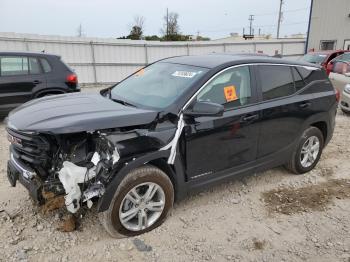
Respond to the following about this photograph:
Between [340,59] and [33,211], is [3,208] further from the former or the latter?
[340,59]

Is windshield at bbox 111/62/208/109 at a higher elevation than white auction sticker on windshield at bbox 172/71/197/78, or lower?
lower

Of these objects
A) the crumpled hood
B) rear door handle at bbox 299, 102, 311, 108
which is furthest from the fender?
rear door handle at bbox 299, 102, 311, 108

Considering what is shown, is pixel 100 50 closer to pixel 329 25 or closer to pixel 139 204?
pixel 139 204

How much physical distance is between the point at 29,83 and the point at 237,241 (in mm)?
5884

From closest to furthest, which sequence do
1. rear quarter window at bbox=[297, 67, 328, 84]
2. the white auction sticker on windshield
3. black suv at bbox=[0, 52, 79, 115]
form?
the white auction sticker on windshield < rear quarter window at bbox=[297, 67, 328, 84] < black suv at bbox=[0, 52, 79, 115]

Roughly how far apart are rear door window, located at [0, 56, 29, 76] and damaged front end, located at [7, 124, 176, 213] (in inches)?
180

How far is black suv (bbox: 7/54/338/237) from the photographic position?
292 cm

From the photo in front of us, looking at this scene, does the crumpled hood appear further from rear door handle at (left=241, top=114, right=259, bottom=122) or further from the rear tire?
the rear tire

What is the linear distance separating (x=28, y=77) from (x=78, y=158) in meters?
4.98

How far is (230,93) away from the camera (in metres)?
3.65

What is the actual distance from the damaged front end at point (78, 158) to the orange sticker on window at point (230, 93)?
0.83 metres

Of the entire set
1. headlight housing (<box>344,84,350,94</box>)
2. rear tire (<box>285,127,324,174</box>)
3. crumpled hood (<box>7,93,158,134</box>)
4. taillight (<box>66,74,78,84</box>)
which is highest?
crumpled hood (<box>7,93,158,134</box>)

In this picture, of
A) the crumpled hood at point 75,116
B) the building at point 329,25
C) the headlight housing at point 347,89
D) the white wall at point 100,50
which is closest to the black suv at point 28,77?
the crumpled hood at point 75,116

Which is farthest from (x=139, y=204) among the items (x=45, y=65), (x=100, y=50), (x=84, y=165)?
(x=100, y=50)
